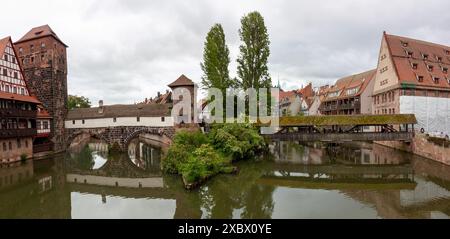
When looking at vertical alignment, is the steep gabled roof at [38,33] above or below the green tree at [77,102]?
above

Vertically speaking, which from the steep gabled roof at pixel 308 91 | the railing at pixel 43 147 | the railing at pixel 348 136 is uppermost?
the steep gabled roof at pixel 308 91

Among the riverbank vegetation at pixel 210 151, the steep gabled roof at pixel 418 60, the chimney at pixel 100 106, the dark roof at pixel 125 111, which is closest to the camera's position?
the riverbank vegetation at pixel 210 151

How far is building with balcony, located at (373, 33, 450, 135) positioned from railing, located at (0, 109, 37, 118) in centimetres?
3605

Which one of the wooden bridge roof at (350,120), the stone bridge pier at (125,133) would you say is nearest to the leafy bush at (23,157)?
the stone bridge pier at (125,133)

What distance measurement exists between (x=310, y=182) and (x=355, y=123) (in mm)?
11738

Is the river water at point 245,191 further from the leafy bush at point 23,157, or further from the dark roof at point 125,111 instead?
the dark roof at point 125,111

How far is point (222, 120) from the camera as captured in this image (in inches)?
1085

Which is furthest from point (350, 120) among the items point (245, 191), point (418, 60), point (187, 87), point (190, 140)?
point (187, 87)

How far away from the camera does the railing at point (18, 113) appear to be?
2347 centimetres

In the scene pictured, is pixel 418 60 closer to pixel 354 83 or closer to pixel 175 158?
pixel 354 83

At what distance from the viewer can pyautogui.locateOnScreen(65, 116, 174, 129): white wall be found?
30.2m

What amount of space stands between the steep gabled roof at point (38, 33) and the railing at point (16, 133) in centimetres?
1015

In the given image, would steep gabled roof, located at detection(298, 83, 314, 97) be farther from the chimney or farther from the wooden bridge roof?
the chimney
